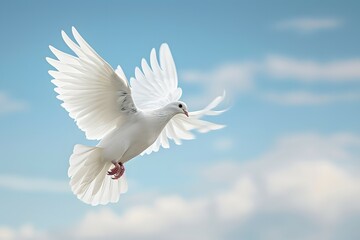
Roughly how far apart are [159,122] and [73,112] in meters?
1.61

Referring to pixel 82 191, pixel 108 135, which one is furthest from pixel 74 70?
pixel 82 191

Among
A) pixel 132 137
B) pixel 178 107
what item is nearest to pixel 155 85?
pixel 178 107

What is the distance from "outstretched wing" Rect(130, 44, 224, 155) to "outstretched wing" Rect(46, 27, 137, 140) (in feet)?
6.18

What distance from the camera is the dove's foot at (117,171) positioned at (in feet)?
45.9

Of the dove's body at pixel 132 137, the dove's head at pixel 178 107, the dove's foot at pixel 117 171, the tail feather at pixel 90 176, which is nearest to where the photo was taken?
the dove's body at pixel 132 137

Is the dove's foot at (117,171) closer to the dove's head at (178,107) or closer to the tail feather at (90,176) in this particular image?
the tail feather at (90,176)

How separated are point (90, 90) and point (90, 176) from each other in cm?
168

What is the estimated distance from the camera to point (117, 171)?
1403cm

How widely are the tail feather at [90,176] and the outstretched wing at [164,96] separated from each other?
1317 mm

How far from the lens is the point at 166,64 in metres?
15.8

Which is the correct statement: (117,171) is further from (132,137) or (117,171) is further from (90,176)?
(132,137)

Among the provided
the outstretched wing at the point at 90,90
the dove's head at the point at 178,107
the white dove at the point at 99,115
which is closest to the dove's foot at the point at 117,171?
the white dove at the point at 99,115

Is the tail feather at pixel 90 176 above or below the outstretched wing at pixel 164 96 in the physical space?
below

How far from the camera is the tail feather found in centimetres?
1387
